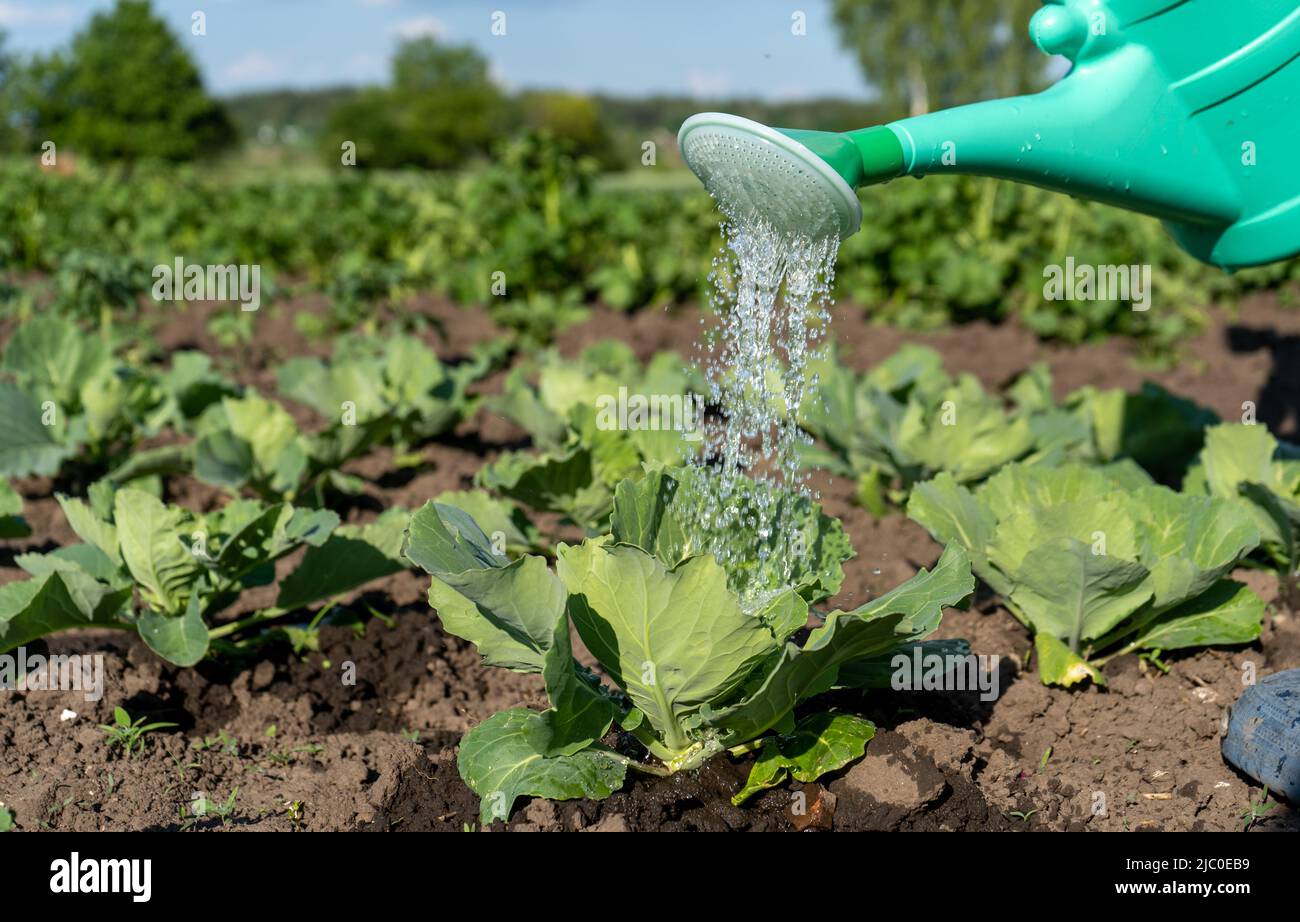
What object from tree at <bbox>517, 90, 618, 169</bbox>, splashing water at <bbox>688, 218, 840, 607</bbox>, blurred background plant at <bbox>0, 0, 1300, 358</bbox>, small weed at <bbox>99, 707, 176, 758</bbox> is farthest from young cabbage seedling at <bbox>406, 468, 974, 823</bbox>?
tree at <bbox>517, 90, 618, 169</bbox>

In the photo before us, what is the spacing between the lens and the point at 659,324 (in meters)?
7.71

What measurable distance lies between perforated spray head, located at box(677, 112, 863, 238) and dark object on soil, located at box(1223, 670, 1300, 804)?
1325 mm

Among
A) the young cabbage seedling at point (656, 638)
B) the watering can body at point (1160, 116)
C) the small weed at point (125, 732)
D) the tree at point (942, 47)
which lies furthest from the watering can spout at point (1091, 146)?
the tree at point (942, 47)

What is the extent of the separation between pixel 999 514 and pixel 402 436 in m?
2.48

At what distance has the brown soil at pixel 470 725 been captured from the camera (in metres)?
2.52

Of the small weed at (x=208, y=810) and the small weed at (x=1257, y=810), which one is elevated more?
the small weed at (x=208, y=810)

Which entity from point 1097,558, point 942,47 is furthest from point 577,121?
point 1097,558

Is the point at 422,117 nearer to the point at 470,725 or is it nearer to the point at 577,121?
the point at 577,121

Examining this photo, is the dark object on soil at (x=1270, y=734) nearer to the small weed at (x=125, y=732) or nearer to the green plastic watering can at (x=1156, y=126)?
the green plastic watering can at (x=1156, y=126)

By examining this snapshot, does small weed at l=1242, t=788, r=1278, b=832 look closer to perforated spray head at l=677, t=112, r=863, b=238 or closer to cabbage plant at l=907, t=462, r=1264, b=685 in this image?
cabbage plant at l=907, t=462, r=1264, b=685

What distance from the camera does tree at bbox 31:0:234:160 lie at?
40.9m

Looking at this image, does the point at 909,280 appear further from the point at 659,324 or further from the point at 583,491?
the point at 583,491

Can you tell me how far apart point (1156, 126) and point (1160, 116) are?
24mm

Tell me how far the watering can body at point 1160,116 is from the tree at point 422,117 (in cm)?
5413
